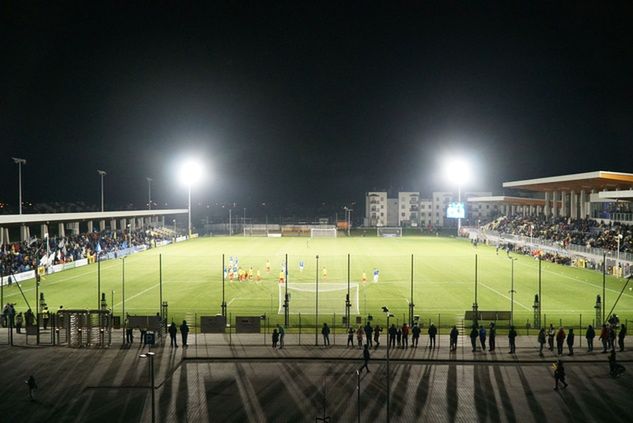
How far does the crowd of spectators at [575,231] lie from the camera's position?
51.3 metres

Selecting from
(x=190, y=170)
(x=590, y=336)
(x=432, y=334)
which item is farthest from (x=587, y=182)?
(x=190, y=170)

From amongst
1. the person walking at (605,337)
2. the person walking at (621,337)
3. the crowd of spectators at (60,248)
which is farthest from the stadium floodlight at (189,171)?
the person walking at (621,337)

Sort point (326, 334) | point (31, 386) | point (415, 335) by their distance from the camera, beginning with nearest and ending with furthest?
point (31, 386) → point (326, 334) → point (415, 335)

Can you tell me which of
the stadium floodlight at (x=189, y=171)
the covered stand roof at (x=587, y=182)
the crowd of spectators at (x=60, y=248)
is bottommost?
the crowd of spectators at (x=60, y=248)

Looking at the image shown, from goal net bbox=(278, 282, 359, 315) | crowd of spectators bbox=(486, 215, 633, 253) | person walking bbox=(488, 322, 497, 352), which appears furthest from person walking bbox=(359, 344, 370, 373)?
crowd of spectators bbox=(486, 215, 633, 253)

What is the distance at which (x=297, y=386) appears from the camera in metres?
19.3

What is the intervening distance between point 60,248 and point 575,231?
5819cm

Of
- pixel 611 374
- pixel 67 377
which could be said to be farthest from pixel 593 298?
pixel 67 377

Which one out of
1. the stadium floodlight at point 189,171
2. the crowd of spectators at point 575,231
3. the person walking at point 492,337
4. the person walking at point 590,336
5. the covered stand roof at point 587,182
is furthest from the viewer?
the stadium floodlight at point 189,171

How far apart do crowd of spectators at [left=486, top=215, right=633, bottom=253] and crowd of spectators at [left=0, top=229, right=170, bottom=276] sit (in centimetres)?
4851

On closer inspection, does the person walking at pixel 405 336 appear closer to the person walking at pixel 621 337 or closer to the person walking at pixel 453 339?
the person walking at pixel 453 339

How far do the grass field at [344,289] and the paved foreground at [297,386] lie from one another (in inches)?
295

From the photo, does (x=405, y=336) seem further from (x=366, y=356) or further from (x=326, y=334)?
(x=366, y=356)

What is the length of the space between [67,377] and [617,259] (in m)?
44.5
